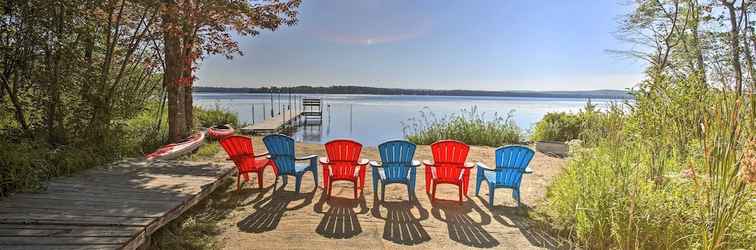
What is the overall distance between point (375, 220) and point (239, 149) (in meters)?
1.88

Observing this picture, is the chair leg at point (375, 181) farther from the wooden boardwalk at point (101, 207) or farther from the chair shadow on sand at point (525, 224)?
the wooden boardwalk at point (101, 207)

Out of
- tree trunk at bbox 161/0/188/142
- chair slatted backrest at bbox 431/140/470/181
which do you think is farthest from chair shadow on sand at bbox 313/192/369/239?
tree trunk at bbox 161/0/188/142

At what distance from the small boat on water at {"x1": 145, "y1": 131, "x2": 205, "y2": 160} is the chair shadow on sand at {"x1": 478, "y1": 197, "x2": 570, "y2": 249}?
4.57m

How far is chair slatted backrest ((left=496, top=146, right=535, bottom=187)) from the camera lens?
399 cm

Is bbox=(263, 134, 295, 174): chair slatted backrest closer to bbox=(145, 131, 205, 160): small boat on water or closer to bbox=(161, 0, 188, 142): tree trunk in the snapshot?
bbox=(145, 131, 205, 160): small boat on water

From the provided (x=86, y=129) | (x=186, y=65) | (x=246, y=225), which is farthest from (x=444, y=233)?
(x=186, y=65)

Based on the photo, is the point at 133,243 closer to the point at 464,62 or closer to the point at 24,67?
the point at 24,67

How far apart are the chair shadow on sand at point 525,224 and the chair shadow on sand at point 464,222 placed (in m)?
0.15

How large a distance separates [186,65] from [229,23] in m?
1.26

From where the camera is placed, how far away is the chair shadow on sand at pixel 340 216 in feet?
10.7

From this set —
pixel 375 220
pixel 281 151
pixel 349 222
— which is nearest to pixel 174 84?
pixel 281 151

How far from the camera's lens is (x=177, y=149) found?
6.16 m

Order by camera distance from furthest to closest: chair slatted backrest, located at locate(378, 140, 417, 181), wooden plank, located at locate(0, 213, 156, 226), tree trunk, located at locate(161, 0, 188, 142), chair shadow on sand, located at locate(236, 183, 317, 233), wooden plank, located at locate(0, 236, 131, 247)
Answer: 1. tree trunk, located at locate(161, 0, 188, 142)
2. chair slatted backrest, located at locate(378, 140, 417, 181)
3. chair shadow on sand, located at locate(236, 183, 317, 233)
4. wooden plank, located at locate(0, 213, 156, 226)
5. wooden plank, located at locate(0, 236, 131, 247)

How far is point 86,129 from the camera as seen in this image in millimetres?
4801
